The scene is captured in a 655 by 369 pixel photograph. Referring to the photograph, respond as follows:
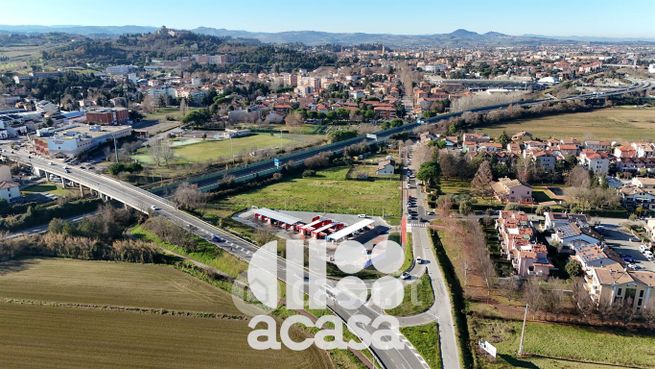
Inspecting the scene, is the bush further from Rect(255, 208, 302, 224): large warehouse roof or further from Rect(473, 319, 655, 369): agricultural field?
Result: Rect(473, 319, 655, 369): agricultural field

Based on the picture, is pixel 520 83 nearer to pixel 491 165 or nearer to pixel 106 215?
pixel 491 165

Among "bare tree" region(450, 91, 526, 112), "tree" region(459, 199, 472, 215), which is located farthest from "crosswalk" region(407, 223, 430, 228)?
"bare tree" region(450, 91, 526, 112)

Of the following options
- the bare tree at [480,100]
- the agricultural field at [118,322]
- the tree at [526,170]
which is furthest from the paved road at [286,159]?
the tree at [526,170]

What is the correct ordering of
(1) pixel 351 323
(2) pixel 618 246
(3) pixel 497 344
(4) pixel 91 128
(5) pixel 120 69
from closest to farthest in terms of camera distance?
(3) pixel 497 344 → (1) pixel 351 323 → (2) pixel 618 246 → (4) pixel 91 128 → (5) pixel 120 69

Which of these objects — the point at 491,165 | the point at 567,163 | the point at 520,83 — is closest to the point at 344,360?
the point at 491,165

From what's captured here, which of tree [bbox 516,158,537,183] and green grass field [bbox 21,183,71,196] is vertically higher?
tree [bbox 516,158,537,183]
